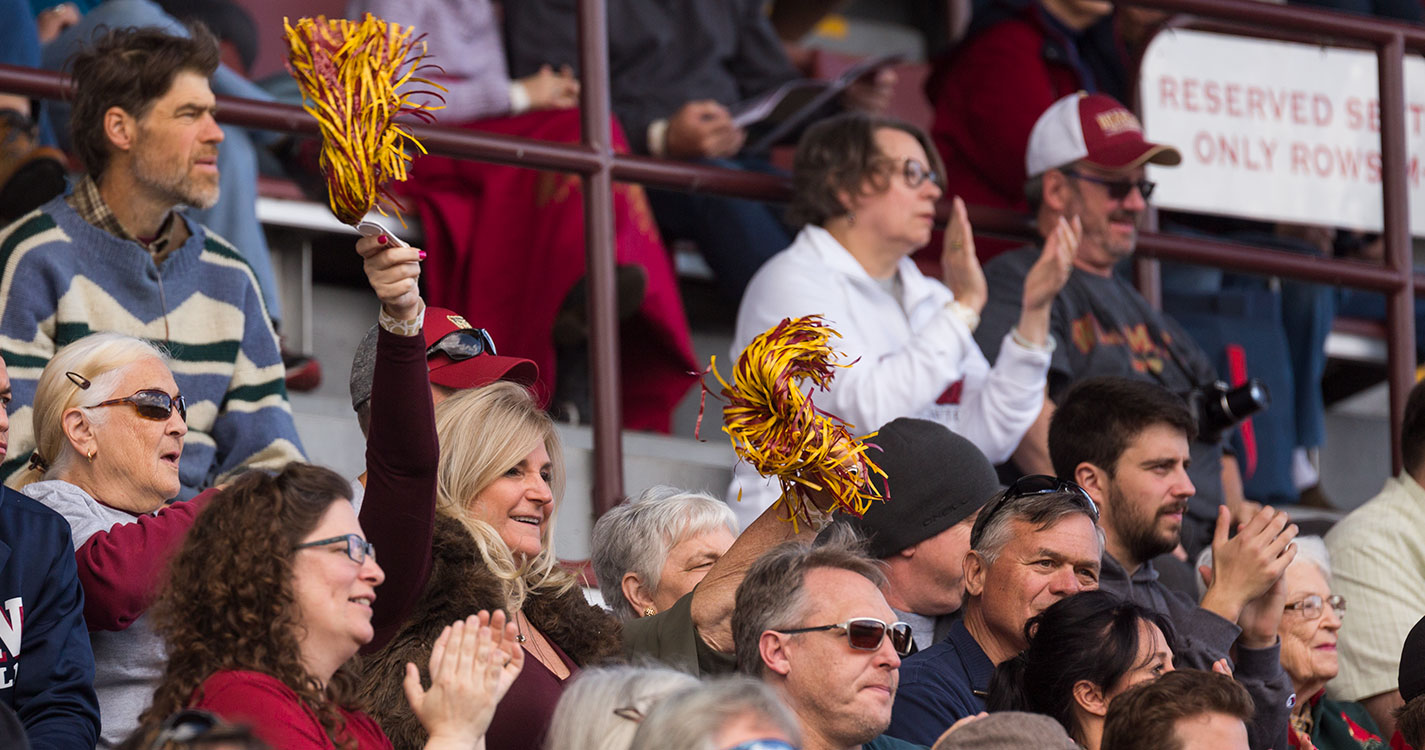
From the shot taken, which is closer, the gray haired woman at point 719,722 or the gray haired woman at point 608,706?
the gray haired woman at point 719,722

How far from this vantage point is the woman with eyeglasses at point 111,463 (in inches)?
133

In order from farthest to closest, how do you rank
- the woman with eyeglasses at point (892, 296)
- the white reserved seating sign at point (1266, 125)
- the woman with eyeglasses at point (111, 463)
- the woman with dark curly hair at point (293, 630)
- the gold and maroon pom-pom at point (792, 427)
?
the white reserved seating sign at point (1266, 125), the woman with eyeglasses at point (892, 296), the woman with eyeglasses at point (111, 463), the gold and maroon pom-pom at point (792, 427), the woman with dark curly hair at point (293, 630)

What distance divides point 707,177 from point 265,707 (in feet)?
9.72

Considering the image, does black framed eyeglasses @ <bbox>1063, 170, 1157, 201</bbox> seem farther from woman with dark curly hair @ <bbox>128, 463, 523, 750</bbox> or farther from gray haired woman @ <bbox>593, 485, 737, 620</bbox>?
woman with dark curly hair @ <bbox>128, 463, 523, 750</bbox>

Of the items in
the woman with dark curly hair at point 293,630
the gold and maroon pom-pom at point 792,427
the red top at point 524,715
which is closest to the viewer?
the woman with dark curly hair at point 293,630

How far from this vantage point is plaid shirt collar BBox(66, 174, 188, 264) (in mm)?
4259

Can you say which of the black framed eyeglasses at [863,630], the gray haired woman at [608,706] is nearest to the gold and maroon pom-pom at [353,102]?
the gray haired woman at [608,706]

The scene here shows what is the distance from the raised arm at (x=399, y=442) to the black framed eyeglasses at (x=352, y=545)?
6.5 inches

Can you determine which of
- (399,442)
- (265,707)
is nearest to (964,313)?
(399,442)

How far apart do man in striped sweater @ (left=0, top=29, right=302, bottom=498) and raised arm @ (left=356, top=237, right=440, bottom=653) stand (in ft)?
4.04

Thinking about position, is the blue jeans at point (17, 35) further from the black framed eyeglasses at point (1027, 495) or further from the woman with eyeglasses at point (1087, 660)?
the woman with eyeglasses at point (1087, 660)

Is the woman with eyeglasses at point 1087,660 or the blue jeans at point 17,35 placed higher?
the blue jeans at point 17,35

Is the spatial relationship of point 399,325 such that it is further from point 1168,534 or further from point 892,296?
point 892,296

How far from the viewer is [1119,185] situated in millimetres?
5625
